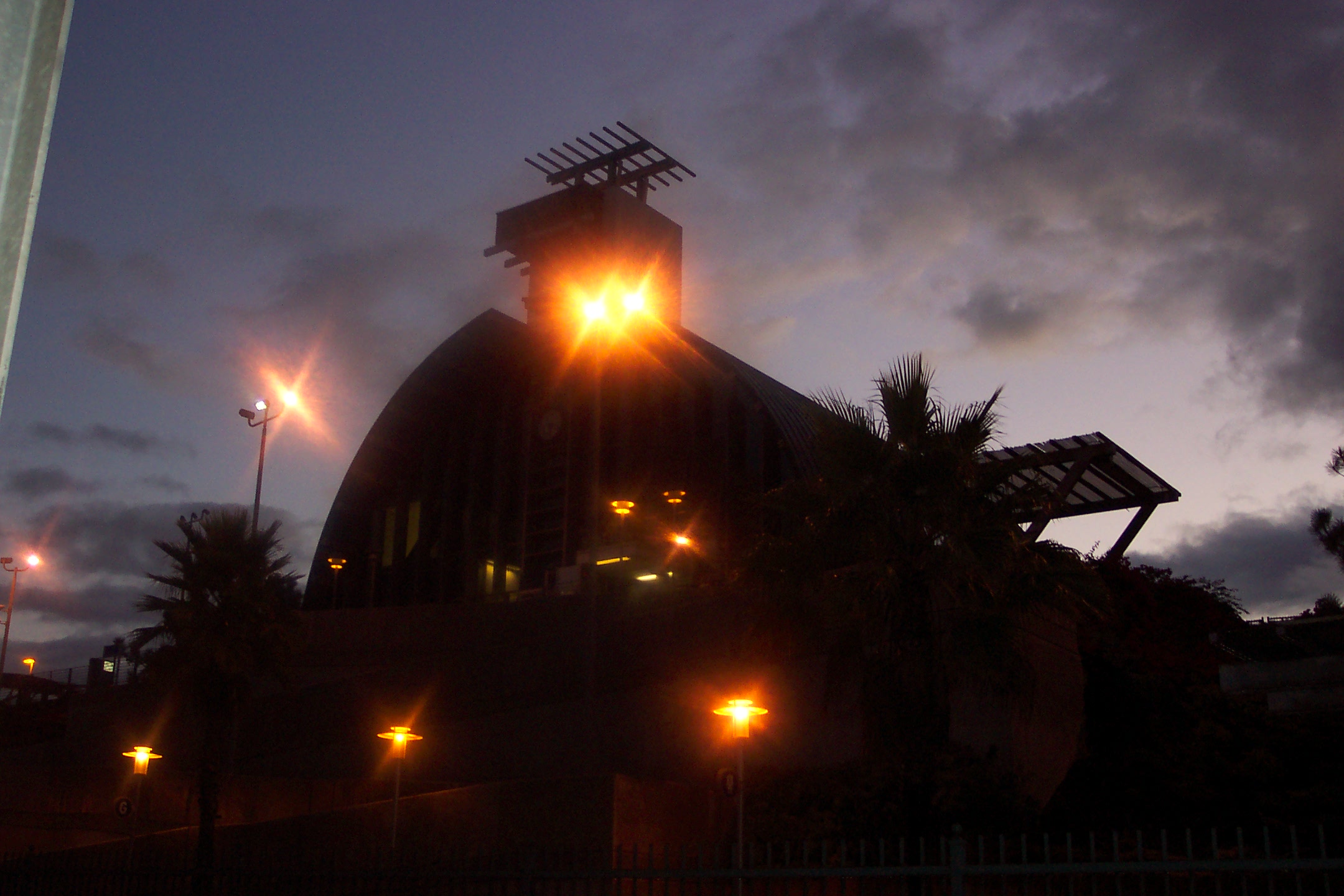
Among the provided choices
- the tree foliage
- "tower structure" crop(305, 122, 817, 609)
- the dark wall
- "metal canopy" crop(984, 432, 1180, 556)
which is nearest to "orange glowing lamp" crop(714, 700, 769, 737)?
the tree foliage

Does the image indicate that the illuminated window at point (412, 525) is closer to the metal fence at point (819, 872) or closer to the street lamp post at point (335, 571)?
the street lamp post at point (335, 571)

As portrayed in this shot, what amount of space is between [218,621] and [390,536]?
2187 cm

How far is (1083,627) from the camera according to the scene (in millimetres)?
22422

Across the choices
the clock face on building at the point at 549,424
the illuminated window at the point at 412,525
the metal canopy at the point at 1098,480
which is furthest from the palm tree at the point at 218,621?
the illuminated window at the point at 412,525

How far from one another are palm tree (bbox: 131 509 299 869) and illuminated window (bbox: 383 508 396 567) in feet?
66.4

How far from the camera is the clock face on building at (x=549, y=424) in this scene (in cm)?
4097

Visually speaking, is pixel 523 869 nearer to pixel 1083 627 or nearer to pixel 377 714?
pixel 1083 627

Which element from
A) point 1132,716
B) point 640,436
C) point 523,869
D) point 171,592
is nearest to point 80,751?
point 171,592

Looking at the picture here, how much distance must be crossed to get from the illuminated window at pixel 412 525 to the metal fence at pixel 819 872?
73.7 ft

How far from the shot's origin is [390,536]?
146 feet

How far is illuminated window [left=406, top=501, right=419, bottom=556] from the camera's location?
4372cm

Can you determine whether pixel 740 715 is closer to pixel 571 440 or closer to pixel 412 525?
pixel 571 440

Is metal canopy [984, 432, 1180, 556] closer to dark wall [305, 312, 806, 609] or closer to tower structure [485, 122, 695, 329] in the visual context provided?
dark wall [305, 312, 806, 609]

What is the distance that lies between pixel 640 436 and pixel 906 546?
2473 cm
